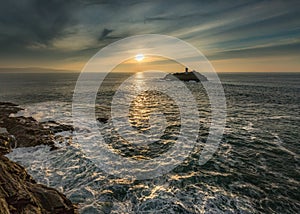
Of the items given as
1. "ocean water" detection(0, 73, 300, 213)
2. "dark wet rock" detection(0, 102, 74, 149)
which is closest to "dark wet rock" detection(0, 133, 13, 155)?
"dark wet rock" detection(0, 102, 74, 149)

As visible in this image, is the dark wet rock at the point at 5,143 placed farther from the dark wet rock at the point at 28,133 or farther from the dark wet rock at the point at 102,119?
the dark wet rock at the point at 102,119

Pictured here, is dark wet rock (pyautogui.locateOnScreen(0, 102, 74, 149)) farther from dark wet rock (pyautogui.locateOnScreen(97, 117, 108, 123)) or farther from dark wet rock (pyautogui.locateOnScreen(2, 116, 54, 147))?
dark wet rock (pyautogui.locateOnScreen(97, 117, 108, 123))

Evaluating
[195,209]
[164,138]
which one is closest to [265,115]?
[164,138]

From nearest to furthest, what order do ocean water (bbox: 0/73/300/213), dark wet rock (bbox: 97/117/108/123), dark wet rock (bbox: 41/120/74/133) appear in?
1. ocean water (bbox: 0/73/300/213)
2. dark wet rock (bbox: 41/120/74/133)
3. dark wet rock (bbox: 97/117/108/123)

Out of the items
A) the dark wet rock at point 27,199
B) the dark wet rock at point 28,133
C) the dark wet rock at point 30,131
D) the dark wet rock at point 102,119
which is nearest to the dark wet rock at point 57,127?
the dark wet rock at point 30,131

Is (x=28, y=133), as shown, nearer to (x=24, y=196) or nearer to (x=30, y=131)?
(x=30, y=131)

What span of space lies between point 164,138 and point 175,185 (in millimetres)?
9079

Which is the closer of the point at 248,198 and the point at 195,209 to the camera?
the point at 195,209

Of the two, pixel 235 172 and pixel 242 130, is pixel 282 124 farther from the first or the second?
pixel 235 172

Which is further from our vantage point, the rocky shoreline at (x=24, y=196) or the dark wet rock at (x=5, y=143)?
the dark wet rock at (x=5, y=143)

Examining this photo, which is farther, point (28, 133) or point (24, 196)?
point (28, 133)

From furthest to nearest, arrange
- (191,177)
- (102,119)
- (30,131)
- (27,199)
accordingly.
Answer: (102,119) → (30,131) → (191,177) → (27,199)

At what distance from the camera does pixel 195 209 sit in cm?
1012

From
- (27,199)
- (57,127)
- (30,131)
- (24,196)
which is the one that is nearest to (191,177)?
(27,199)
